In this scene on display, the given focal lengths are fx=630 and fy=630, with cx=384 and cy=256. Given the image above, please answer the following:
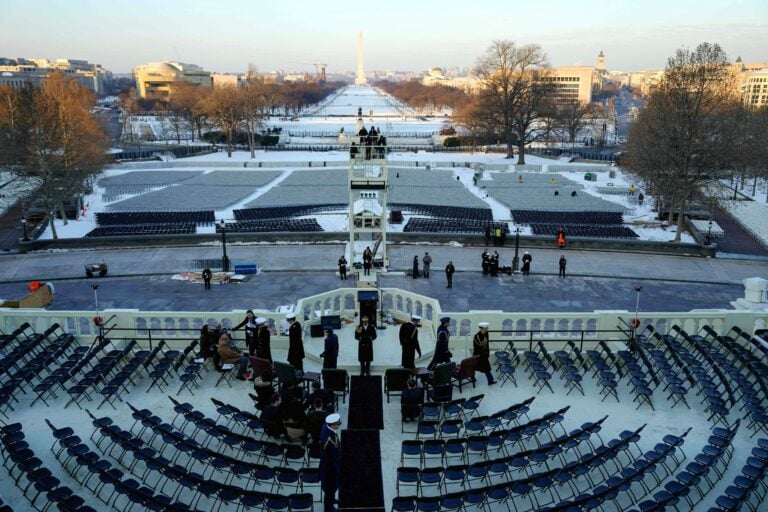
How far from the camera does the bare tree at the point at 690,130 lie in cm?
3616

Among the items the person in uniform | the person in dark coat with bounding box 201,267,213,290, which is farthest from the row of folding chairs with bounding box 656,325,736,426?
the person in dark coat with bounding box 201,267,213,290

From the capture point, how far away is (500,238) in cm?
3422

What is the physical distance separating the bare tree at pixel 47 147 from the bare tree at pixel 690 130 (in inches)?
1403

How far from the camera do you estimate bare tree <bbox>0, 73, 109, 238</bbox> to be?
39000mm

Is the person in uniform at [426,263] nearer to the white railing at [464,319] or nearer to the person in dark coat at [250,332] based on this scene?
the white railing at [464,319]

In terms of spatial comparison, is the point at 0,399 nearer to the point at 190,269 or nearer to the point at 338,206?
the point at 190,269

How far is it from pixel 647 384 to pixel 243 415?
9089 millimetres

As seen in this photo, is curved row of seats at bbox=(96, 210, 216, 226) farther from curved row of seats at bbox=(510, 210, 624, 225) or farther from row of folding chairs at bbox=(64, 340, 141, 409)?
row of folding chairs at bbox=(64, 340, 141, 409)

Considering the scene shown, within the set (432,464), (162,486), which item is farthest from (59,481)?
(432,464)

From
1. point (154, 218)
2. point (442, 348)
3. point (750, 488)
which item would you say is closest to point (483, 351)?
point (442, 348)

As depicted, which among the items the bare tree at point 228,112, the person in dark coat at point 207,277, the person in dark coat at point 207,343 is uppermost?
the bare tree at point 228,112

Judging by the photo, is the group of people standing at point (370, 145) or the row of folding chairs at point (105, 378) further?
the group of people standing at point (370, 145)

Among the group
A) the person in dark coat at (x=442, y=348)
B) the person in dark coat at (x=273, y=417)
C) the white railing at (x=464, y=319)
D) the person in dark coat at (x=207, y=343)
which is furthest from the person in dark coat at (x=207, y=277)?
the person in dark coat at (x=273, y=417)

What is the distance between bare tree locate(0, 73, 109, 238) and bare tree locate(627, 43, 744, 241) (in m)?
35.6
